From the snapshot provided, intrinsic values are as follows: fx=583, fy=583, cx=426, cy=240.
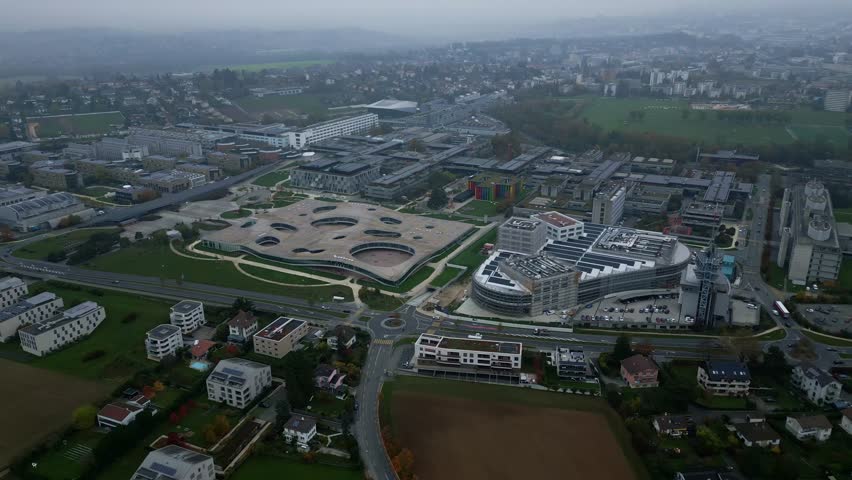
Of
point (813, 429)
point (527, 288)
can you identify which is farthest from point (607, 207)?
point (813, 429)

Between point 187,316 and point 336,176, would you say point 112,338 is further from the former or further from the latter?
point 336,176

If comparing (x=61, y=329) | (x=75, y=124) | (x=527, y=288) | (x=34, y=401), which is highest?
(x=75, y=124)

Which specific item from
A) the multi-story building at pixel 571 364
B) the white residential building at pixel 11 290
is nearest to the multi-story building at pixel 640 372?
the multi-story building at pixel 571 364

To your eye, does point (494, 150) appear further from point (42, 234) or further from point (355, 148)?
point (42, 234)

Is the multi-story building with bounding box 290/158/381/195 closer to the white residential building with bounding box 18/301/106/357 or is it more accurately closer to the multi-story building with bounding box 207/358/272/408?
the white residential building with bounding box 18/301/106/357

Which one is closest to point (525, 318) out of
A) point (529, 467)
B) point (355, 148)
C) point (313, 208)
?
Result: point (529, 467)

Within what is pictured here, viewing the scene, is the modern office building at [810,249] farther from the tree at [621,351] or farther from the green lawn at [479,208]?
the green lawn at [479,208]
